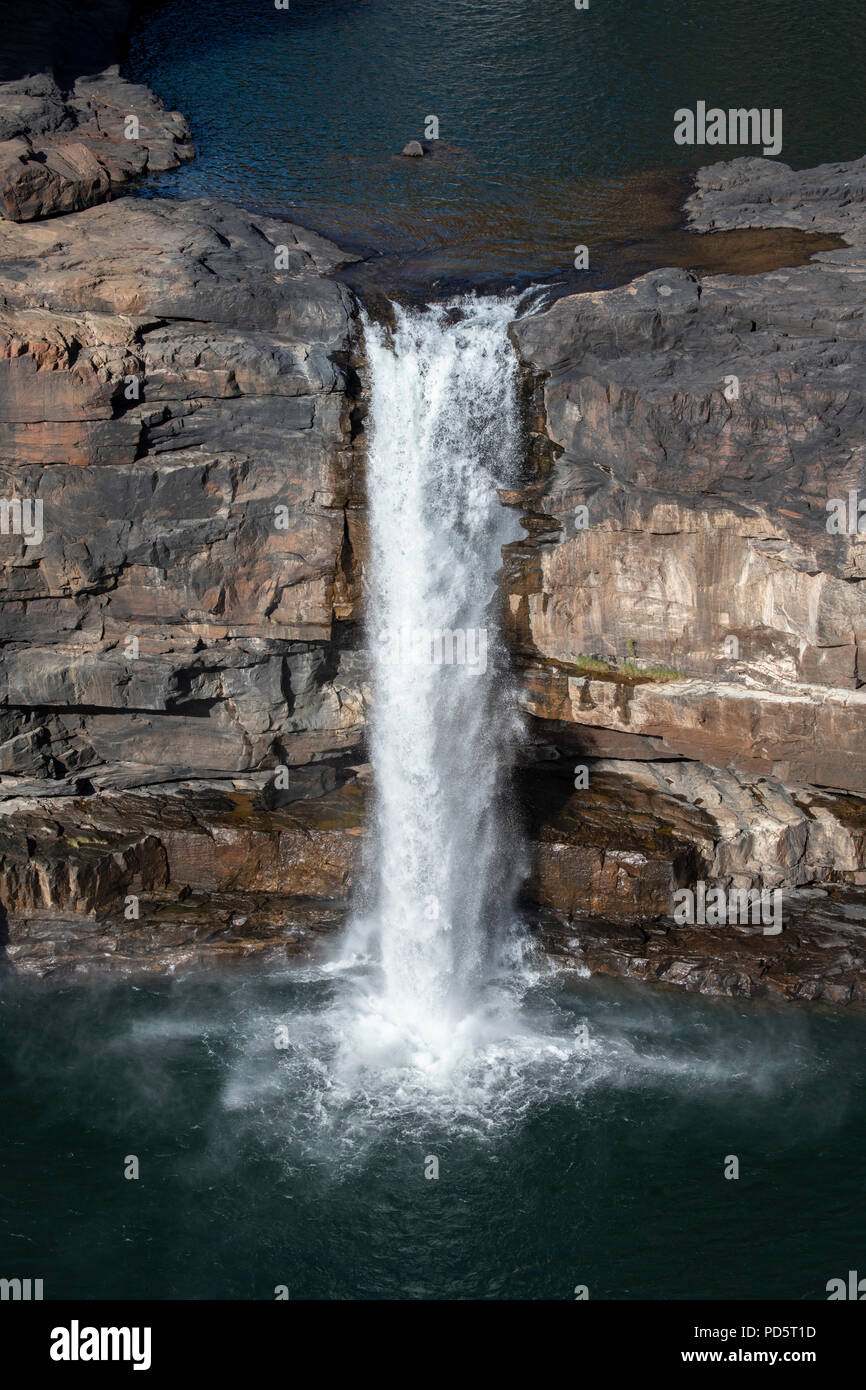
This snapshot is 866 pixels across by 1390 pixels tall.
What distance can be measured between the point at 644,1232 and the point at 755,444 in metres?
13.7

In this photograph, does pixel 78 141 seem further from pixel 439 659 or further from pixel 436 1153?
pixel 436 1153

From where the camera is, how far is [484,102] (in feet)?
127

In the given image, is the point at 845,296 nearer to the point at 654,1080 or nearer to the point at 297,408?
the point at 297,408

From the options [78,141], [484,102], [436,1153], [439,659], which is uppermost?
[484,102]

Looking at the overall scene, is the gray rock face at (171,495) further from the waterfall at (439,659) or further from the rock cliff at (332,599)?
the waterfall at (439,659)

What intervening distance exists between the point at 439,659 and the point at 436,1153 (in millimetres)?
10368

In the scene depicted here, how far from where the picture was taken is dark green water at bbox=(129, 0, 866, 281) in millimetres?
31266

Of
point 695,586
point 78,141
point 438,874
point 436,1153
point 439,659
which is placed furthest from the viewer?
point 78,141

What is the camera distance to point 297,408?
2375 cm

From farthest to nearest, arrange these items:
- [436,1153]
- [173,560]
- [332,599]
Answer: [332,599]
[173,560]
[436,1153]

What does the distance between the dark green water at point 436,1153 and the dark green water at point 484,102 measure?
17.1 meters

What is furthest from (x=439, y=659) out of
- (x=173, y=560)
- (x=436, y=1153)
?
(x=436, y=1153)

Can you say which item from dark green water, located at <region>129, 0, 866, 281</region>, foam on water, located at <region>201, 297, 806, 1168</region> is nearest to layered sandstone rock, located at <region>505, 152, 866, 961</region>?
foam on water, located at <region>201, 297, 806, 1168</region>

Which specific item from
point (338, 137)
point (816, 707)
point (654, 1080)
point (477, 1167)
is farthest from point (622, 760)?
point (338, 137)
